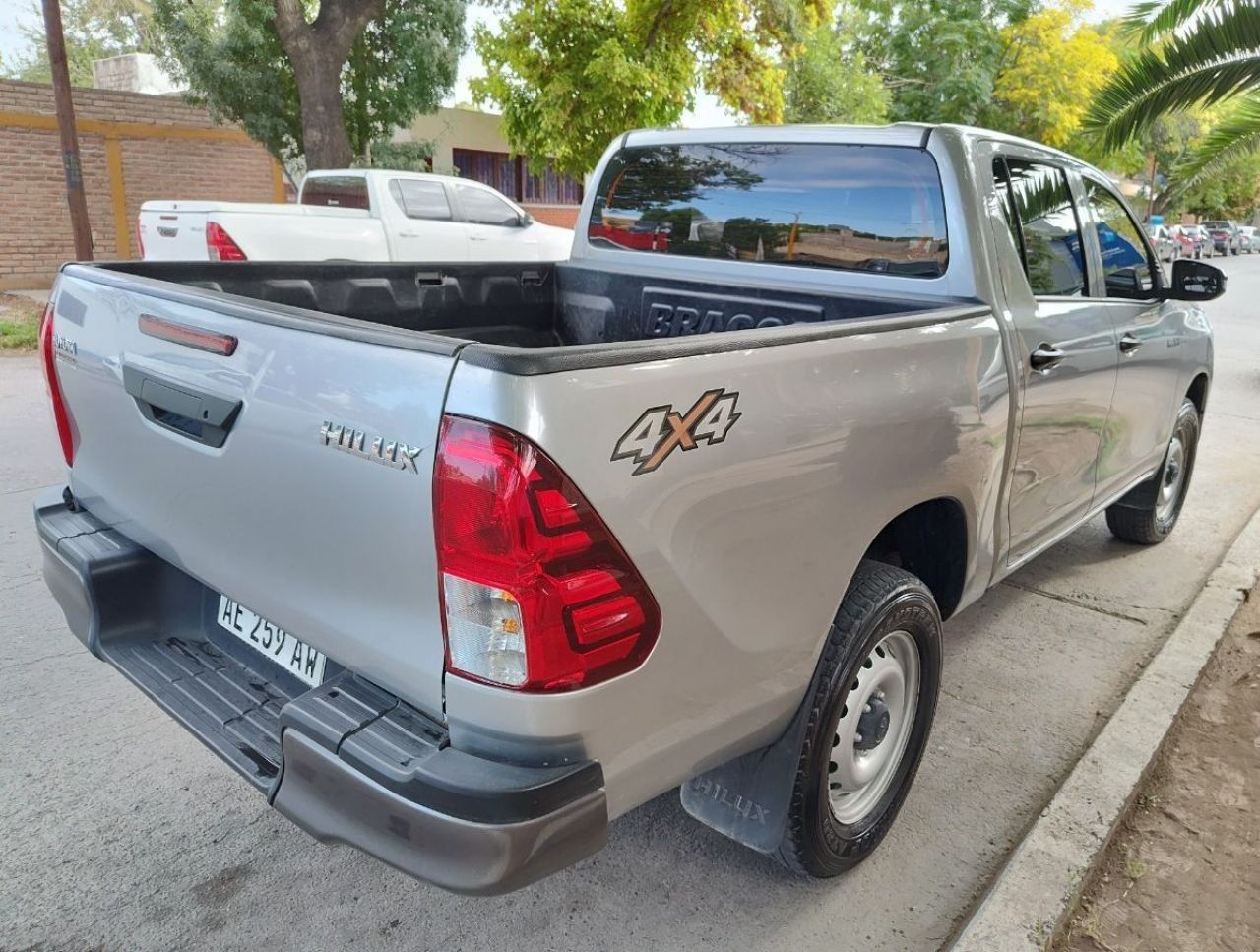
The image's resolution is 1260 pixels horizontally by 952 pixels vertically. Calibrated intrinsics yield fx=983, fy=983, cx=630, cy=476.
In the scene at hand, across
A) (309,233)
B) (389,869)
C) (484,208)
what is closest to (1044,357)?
(389,869)

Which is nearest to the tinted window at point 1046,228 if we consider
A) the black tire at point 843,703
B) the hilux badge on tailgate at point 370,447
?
the black tire at point 843,703

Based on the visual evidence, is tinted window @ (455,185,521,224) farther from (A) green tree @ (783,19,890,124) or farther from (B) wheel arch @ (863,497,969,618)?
(A) green tree @ (783,19,890,124)

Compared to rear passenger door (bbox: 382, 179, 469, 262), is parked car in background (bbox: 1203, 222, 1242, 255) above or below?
below

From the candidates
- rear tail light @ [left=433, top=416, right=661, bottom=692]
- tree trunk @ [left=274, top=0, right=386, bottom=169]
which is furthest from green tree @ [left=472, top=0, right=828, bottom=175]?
rear tail light @ [left=433, top=416, right=661, bottom=692]

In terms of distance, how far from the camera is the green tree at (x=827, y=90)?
21469 mm

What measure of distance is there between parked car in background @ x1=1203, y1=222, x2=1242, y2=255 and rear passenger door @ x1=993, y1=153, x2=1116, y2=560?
1914 inches

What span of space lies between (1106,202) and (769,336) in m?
2.93

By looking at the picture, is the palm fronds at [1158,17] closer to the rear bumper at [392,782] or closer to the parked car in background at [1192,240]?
the rear bumper at [392,782]

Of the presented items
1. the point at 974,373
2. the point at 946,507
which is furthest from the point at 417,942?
the point at 974,373

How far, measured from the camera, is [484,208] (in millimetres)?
11789

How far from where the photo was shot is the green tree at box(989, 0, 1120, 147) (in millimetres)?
23281

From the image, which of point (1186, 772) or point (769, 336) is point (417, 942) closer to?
point (769, 336)

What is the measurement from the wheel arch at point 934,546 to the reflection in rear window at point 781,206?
2.53 feet

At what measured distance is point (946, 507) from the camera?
289 centimetres
